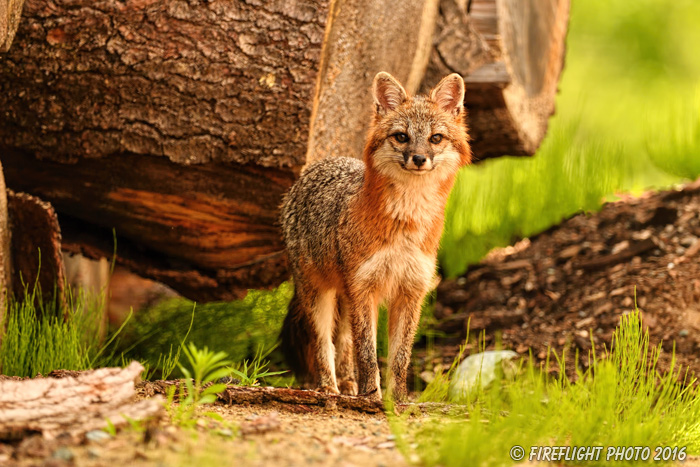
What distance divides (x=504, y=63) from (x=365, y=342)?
254cm

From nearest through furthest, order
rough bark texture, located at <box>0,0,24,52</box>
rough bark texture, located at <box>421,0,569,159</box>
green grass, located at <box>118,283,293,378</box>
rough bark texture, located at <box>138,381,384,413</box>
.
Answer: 1. rough bark texture, located at <box>138,381,384,413</box>
2. rough bark texture, located at <box>0,0,24,52</box>
3. green grass, located at <box>118,283,293,378</box>
4. rough bark texture, located at <box>421,0,569,159</box>

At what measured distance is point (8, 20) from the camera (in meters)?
4.07

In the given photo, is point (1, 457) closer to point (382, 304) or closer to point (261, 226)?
point (382, 304)

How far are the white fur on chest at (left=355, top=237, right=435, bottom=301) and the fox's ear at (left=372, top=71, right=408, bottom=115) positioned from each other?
754mm

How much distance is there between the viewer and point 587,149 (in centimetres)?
738

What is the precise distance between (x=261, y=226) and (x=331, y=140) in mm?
715

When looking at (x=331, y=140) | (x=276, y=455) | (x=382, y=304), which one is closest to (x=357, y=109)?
(x=331, y=140)

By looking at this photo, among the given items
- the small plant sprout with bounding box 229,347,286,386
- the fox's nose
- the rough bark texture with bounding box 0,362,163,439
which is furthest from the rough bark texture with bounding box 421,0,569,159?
the rough bark texture with bounding box 0,362,163,439

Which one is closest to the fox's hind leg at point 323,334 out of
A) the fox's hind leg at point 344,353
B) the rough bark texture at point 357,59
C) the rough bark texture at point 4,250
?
the fox's hind leg at point 344,353

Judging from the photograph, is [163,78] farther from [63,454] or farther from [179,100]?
[63,454]

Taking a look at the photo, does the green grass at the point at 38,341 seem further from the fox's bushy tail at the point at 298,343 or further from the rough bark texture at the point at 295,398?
the fox's bushy tail at the point at 298,343

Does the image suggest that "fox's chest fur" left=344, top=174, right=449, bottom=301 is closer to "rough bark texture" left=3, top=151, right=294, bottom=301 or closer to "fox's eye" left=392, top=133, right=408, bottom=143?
"fox's eye" left=392, top=133, right=408, bottom=143

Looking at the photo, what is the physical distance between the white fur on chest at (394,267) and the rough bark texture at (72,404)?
1.38 meters

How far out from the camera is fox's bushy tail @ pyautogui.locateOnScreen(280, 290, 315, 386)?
15.8 ft
